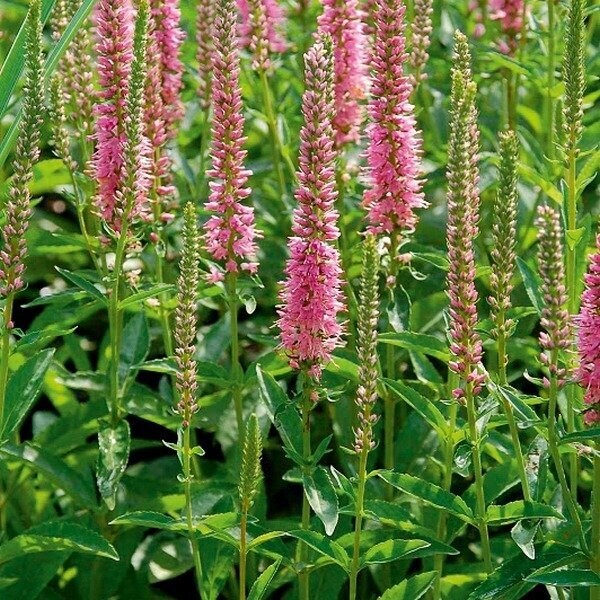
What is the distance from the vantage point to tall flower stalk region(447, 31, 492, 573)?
123 inches

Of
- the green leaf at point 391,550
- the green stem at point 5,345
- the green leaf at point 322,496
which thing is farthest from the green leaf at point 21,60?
the green leaf at point 391,550

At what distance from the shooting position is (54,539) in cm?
379

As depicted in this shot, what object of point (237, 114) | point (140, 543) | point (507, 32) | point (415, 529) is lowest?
point (140, 543)

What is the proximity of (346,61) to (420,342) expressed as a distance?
1204 millimetres

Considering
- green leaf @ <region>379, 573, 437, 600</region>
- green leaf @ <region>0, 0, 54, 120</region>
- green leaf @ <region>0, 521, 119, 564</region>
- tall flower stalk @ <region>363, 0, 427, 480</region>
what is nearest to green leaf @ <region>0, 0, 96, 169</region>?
green leaf @ <region>0, 0, 54, 120</region>

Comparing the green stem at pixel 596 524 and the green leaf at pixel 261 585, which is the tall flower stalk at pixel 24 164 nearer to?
the green leaf at pixel 261 585

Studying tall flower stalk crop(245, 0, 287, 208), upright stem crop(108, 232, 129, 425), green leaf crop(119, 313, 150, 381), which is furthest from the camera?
tall flower stalk crop(245, 0, 287, 208)

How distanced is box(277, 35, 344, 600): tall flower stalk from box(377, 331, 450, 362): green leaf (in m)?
0.19

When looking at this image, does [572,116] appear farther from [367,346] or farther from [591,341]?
[367,346]

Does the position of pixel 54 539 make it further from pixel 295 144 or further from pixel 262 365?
pixel 295 144

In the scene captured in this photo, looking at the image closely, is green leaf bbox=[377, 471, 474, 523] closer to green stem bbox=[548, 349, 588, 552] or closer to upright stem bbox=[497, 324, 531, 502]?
upright stem bbox=[497, 324, 531, 502]

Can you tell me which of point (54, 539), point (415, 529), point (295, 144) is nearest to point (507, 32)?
point (295, 144)

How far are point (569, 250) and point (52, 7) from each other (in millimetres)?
2055

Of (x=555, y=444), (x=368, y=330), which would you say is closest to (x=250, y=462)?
(x=368, y=330)
